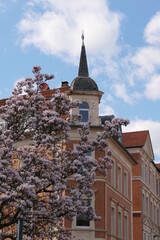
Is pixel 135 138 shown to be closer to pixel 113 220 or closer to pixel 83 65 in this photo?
pixel 113 220

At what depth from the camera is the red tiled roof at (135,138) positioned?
141 ft

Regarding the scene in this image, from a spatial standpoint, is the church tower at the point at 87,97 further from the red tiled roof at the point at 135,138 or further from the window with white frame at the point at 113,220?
the red tiled roof at the point at 135,138

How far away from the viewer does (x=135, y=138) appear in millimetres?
44062

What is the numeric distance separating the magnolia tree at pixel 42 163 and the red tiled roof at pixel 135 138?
2641 centimetres

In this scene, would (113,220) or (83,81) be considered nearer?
(83,81)

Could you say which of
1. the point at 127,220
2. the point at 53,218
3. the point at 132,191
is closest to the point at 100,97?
the point at 127,220

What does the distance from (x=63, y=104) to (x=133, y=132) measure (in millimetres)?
29616

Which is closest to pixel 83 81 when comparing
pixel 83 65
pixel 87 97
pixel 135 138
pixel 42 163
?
pixel 87 97

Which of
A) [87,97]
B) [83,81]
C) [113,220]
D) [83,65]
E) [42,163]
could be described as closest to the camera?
[42,163]

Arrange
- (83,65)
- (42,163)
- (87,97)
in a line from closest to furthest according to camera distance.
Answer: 1. (42,163)
2. (87,97)
3. (83,65)

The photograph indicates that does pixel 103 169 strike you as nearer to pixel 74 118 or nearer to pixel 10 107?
pixel 74 118

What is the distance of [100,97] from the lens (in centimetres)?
3086

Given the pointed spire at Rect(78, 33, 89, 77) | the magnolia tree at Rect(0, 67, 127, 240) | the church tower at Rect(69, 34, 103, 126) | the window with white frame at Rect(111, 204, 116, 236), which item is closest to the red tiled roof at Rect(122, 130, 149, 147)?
the window with white frame at Rect(111, 204, 116, 236)

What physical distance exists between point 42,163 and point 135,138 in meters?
29.8
